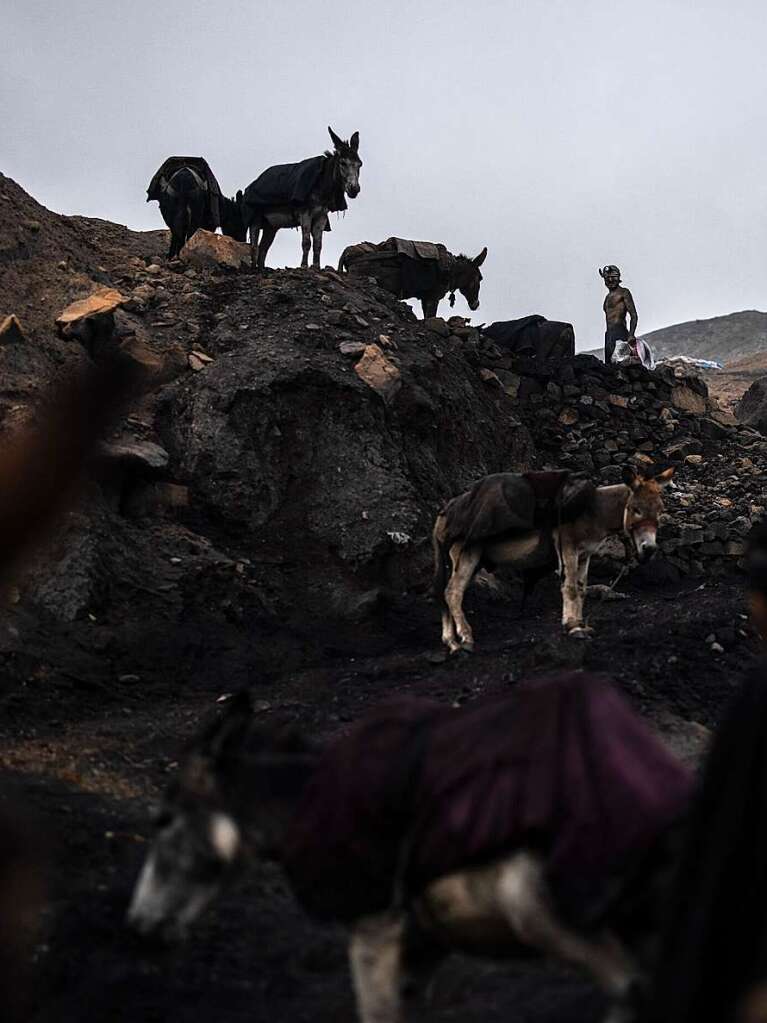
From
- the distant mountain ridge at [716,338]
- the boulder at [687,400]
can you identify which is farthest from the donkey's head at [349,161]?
the distant mountain ridge at [716,338]

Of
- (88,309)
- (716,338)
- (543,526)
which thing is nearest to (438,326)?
(88,309)

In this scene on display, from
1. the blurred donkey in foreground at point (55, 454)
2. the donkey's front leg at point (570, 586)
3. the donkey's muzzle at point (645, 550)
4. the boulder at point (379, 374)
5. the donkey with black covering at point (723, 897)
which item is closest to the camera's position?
the donkey with black covering at point (723, 897)

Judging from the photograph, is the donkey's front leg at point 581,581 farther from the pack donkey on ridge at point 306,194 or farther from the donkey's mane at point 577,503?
the pack donkey on ridge at point 306,194

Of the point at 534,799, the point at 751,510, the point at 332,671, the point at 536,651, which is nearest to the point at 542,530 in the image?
the point at 536,651

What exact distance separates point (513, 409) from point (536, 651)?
9840 mm

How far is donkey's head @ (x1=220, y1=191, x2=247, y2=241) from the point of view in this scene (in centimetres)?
2319

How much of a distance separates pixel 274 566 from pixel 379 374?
424cm

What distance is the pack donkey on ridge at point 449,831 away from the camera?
2941 millimetres

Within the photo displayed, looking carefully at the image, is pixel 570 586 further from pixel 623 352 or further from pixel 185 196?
pixel 185 196

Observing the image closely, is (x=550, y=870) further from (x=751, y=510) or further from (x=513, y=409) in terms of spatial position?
(x=513, y=409)

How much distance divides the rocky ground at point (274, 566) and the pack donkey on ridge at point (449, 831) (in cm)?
141

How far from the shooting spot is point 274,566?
14.3 meters

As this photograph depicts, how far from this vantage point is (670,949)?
254cm

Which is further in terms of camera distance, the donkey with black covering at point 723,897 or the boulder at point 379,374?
the boulder at point 379,374
